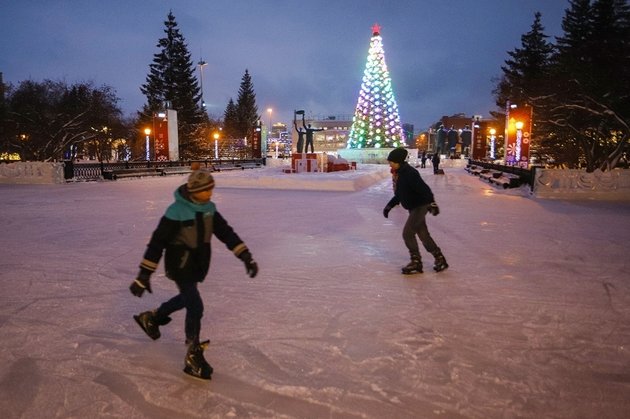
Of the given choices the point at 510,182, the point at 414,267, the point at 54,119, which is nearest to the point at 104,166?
the point at 54,119

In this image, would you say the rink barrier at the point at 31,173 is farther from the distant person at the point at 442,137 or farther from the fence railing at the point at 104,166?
the distant person at the point at 442,137

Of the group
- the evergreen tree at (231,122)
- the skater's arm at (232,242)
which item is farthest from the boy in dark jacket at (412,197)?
the evergreen tree at (231,122)

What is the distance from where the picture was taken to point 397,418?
2.59m

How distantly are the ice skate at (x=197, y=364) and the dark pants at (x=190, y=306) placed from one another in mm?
59

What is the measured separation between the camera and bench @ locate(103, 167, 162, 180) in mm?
23984

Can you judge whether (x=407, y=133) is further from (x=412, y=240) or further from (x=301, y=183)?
(x=412, y=240)

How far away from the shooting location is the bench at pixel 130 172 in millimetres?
23984

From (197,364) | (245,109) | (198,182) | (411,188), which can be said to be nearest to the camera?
(198,182)

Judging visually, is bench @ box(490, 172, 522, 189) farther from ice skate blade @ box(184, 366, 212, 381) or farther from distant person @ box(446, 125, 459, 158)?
distant person @ box(446, 125, 459, 158)

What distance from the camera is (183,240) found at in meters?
2.88

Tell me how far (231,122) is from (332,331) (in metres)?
80.8

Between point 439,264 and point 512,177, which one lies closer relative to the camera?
point 439,264

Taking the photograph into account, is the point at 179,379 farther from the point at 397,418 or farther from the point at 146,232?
the point at 146,232

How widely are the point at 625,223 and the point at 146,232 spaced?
32.5 feet
